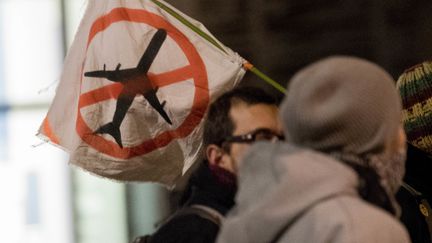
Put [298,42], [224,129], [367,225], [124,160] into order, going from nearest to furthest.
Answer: [367,225] < [224,129] < [124,160] < [298,42]

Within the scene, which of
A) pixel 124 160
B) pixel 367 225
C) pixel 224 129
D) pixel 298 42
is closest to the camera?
pixel 367 225

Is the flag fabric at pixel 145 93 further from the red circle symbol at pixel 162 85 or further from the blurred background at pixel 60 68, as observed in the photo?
the blurred background at pixel 60 68

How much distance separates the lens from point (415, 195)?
3.60 metres

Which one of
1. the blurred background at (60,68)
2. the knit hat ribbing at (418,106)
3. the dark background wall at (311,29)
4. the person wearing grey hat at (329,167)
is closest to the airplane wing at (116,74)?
the knit hat ribbing at (418,106)

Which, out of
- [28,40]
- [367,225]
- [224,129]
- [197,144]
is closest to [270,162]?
[367,225]

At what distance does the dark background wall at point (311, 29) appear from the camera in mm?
6047

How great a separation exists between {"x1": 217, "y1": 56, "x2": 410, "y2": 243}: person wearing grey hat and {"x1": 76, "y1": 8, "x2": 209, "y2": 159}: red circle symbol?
1.69 m

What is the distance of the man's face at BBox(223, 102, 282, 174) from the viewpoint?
3.21 meters

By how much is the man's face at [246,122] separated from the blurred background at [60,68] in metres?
2.80

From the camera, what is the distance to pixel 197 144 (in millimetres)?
4074

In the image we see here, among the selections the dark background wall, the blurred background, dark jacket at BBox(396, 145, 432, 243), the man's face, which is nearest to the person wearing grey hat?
the man's face

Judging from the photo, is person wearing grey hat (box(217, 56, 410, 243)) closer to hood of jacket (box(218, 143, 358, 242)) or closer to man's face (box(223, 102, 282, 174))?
hood of jacket (box(218, 143, 358, 242))

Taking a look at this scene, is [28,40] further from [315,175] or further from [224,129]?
[315,175]

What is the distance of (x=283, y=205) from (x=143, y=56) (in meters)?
1.93
